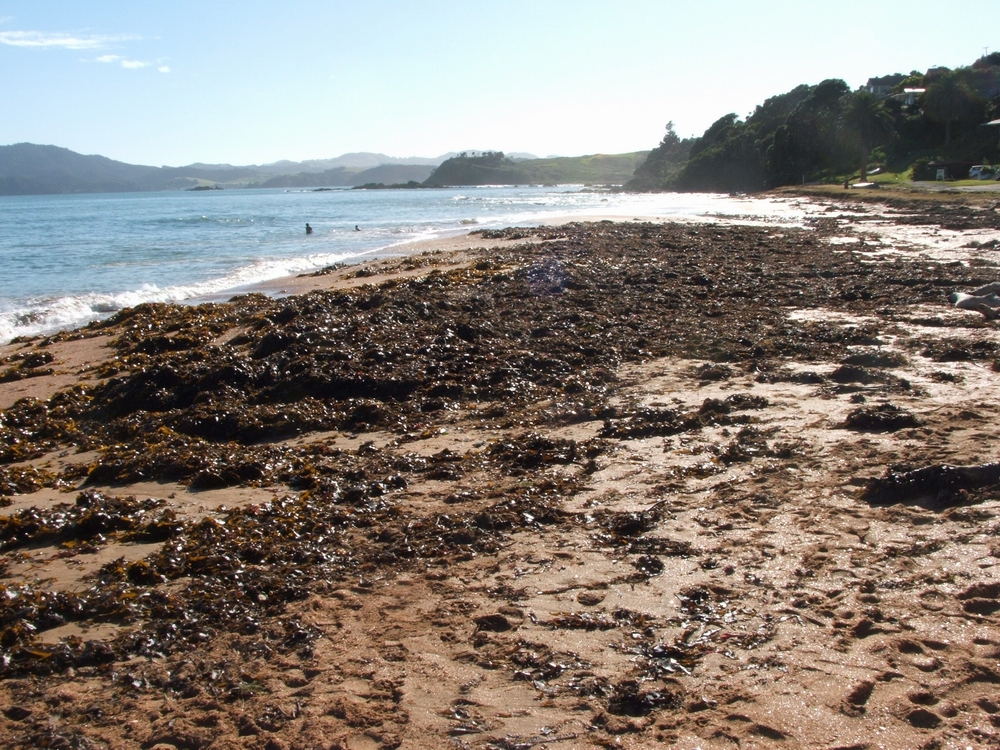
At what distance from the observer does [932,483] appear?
4.74m

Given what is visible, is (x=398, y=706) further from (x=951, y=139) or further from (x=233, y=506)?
(x=951, y=139)

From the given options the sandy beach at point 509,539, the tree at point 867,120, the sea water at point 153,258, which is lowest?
the sandy beach at point 509,539

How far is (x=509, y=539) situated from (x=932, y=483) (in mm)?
2818

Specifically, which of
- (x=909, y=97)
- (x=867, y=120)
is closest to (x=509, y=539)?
(x=867, y=120)

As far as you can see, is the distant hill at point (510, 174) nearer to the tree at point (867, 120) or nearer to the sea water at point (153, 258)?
the tree at point (867, 120)

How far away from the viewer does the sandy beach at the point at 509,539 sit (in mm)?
3061

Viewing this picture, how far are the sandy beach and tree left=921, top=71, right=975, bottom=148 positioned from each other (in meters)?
56.2

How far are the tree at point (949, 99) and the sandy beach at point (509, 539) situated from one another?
5620 centimetres

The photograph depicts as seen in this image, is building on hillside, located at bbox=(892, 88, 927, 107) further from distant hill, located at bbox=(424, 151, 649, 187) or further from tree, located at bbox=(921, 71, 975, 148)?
distant hill, located at bbox=(424, 151, 649, 187)

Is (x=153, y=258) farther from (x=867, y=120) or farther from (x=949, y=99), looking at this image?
(x=949, y=99)

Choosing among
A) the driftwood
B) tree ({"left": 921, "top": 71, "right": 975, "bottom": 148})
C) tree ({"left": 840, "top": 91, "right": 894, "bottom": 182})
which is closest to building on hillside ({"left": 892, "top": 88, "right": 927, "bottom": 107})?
tree ({"left": 921, "top": 71, "right": 975, "bottom": 148})

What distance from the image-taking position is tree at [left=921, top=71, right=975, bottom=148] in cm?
5441

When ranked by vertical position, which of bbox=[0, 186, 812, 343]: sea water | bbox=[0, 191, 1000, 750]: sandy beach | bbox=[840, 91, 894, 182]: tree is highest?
bbox=[840, 91, 894, 182]: tree

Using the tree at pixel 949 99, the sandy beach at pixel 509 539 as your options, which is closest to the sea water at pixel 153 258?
the sandy beach at pixel 509 539
